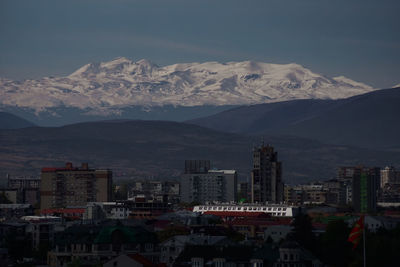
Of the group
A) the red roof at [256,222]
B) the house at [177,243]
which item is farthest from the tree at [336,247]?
the red roof at [256,222]

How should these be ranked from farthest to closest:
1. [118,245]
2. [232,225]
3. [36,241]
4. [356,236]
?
[232,225], [36,241], [118,245], [356,236]

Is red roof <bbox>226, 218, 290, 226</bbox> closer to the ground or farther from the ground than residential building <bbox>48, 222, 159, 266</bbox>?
farther from the ground

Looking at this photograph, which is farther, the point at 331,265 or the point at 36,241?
the point at 36,241

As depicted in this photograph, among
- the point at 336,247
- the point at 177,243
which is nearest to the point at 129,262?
the point at 177,243

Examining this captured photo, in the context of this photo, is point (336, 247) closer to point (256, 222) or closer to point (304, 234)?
point (304, 234)

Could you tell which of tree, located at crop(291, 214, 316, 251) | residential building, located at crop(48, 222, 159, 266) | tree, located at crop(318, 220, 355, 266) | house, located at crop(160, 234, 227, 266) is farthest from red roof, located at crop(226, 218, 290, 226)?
residential building, located at crop(48, 222, 159, 266)

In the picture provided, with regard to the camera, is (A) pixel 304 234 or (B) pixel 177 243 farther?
(A) pixel 304 234

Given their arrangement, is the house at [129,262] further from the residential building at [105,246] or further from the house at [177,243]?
the house at [177,243]

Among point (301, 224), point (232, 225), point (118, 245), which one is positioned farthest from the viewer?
point (232, 225)

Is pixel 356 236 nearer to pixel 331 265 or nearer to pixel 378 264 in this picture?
pixel 378 264

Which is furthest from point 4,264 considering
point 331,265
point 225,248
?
point 331,265

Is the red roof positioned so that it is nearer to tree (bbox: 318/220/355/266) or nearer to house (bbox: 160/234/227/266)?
tree (bbox: 318/220/355/266)
